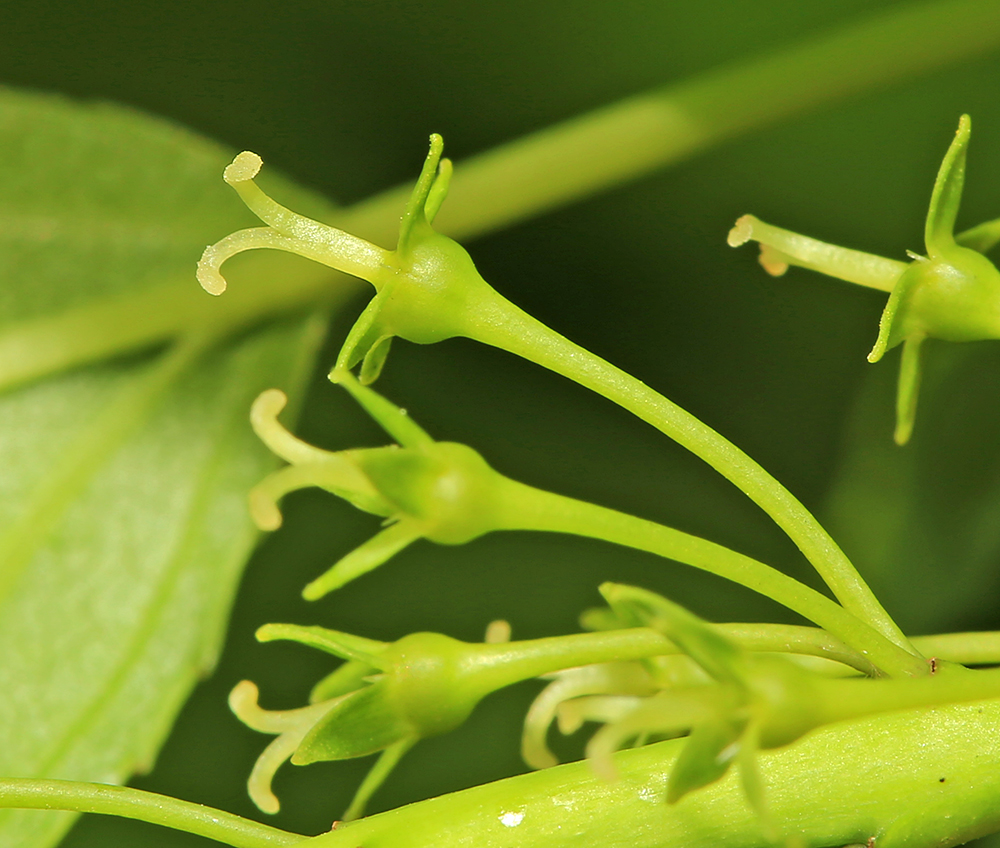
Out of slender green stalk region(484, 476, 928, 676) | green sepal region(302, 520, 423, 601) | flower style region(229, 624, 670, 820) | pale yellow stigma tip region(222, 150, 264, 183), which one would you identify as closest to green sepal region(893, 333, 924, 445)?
slender green stalk region(484, 476, 928, 676)

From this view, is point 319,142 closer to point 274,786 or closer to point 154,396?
point 154,396

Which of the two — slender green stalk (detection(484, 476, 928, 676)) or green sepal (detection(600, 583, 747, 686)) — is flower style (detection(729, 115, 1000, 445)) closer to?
slender green stalk (detection(484, 476, 928, 676))

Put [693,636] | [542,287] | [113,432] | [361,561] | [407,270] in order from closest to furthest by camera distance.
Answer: [693,636]
[361,561]
[407,270]
[113,432]
[542,287]

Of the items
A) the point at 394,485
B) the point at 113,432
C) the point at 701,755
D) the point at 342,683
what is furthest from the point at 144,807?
the point at 113,432

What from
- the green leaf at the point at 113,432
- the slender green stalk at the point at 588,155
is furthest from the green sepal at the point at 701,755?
the slender green stalk at the point at 588,155

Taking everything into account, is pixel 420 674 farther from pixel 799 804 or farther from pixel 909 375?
pixel 909 375

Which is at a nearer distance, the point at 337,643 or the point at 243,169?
the point at 337,643

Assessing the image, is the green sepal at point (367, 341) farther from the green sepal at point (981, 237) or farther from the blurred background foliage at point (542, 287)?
the blurred background foliage at point (542, 287)
